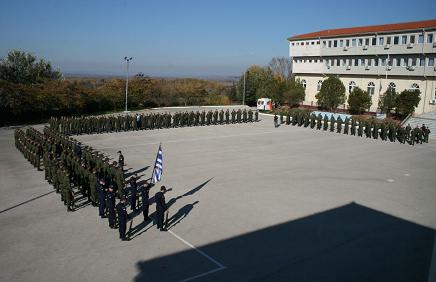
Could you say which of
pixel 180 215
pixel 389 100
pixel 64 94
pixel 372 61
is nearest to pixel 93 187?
pixel 180 215

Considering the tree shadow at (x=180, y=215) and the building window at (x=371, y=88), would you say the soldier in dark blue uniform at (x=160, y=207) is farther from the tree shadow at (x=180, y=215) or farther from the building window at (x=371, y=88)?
the building window at (x=371, y=88)

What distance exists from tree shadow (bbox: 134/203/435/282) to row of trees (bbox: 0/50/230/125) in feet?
83.3

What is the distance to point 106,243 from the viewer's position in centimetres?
970

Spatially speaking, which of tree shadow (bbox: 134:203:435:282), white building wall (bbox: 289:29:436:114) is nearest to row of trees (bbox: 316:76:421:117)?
white building wall (bbox: 289:29:436:114)

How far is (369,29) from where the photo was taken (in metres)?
A: 46.7

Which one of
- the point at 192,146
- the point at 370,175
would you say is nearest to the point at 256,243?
the point at 370,175

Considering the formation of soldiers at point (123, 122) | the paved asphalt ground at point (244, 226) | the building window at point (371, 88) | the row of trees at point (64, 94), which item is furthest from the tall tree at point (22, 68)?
the building window at point (371, 88)

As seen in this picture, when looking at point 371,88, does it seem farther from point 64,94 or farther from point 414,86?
point 64,94

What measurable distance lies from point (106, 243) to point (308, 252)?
15.6 ft

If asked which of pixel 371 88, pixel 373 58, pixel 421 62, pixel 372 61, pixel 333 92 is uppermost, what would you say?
pixel 373 58

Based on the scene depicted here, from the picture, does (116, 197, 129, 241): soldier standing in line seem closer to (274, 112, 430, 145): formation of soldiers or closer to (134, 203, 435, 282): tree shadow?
(134, 203, 435, 282): tree shadow

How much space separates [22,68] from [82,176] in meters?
39.2

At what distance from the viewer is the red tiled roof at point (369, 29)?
41147 mm

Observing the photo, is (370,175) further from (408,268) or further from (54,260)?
(54,260)
